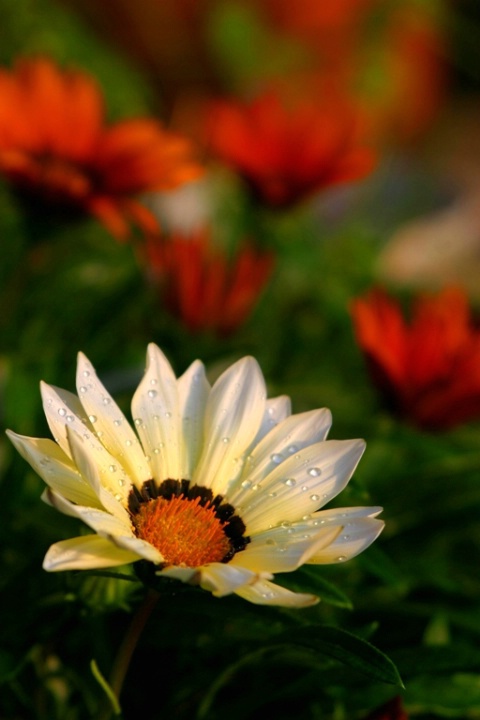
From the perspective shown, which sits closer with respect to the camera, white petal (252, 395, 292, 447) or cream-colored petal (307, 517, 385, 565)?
cream-colored petal (307, 517, 385, 565)

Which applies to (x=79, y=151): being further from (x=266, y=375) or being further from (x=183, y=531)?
(x=183, y=531)

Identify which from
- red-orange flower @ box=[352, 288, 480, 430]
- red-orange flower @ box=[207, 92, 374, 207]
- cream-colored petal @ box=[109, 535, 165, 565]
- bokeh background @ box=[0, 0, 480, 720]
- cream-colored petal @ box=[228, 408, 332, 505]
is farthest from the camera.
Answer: red-orange flower @ box=[207, 92, 374, 207]

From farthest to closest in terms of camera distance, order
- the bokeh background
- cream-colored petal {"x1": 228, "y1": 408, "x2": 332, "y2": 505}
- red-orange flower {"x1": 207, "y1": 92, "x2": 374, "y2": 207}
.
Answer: red-orange flower {"x1": 207, "y1": 92, "x2": 374, "y2": 207}, the bokeh background, cream-colored petal {"x1": 228, "y1": 408, "x2": 332, "y2": 505}

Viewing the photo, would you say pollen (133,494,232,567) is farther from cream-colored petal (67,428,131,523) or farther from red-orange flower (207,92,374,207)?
red-orange flower (207,92,374,207)

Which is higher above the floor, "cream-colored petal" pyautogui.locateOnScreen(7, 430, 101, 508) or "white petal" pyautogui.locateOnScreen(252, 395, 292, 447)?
"cream-colored petal" pyautogui.locateOnScreen(7, 430, 101, 508)

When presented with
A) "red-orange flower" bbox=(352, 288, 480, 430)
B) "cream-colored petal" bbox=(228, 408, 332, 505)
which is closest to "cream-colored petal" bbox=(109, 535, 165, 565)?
"cream-colored petal" bbox=(228, 408, 332, 505)

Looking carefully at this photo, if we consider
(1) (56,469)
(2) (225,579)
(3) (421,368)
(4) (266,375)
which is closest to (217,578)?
(2) (225,579)

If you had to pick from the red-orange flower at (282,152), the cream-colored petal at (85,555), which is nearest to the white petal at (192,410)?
the cream-colored petal at (85,555)
